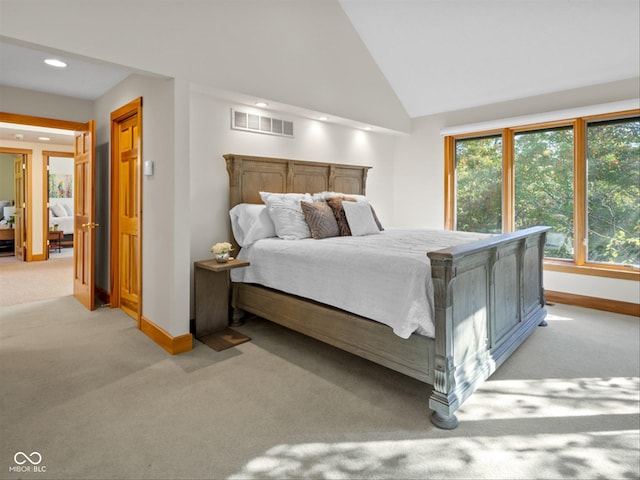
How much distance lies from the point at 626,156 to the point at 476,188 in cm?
162

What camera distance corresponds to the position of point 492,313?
2.52 metres

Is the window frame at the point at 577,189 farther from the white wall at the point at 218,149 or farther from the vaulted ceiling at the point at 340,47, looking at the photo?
the white wall at the point at 218,149

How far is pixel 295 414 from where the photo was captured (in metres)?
2.07

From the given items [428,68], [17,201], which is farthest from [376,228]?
[17,201]

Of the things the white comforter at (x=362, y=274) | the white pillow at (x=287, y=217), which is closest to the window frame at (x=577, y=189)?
the white comforter at (x=362, y=274)

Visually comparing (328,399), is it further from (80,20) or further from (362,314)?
(80,20)

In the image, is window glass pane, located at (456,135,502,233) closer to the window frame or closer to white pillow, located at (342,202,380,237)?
the window frame

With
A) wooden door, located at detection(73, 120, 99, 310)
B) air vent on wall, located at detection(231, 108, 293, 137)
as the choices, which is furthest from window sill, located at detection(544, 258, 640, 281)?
wooden door, located at detection(73, 120, 99, 310)

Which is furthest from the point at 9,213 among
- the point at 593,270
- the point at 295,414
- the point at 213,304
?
the point at 593,270

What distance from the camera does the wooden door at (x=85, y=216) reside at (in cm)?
403

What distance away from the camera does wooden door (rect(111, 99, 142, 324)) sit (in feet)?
11.2

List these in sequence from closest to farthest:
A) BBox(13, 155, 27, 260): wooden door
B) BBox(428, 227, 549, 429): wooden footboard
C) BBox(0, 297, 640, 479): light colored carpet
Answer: BBox(0, 297, 640, 479): light colored carpet < BBox(428, 227, 549, 429): wooden footboard < BBox(13, 155, 27, 260): wooden door

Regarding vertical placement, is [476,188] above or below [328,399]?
above

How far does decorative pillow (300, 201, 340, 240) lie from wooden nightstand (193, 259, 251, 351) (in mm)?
704
